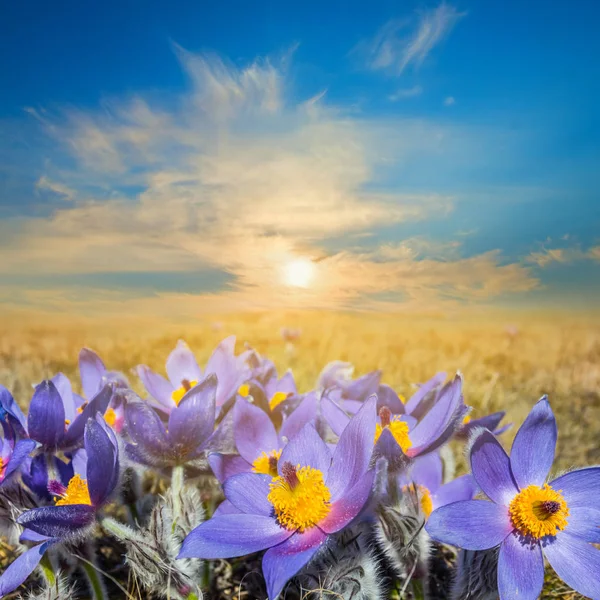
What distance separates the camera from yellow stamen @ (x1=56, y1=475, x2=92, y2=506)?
4.91 ft

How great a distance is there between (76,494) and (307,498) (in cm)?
55

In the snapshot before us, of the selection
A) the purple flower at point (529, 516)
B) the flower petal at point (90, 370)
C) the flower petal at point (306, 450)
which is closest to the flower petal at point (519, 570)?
the purple flower at point (529, 516)

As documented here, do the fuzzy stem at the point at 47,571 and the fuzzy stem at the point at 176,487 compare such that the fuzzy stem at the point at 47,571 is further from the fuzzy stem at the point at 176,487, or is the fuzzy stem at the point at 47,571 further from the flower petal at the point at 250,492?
the flower petal at the point at 250,492

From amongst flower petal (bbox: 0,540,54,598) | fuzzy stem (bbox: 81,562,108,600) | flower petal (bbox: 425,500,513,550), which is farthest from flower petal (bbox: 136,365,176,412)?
flower petal (bbox: 425,500,513,550)

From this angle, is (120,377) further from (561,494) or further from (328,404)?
(561,494)

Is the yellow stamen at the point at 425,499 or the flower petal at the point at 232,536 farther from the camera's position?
the yellow stamen at the point at 425,499

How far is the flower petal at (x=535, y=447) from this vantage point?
4.54 ft

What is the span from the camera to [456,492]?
178cm

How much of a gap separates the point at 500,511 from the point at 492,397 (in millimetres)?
2749

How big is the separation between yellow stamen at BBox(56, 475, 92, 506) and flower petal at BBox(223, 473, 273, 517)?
0.33 metres

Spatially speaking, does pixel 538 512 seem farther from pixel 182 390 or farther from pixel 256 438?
pixel 182 390

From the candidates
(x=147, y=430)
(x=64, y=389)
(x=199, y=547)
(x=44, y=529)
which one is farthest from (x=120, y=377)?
(x=199, y=547)

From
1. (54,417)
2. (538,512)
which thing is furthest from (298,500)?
(54,417)

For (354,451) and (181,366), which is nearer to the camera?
(354,451)
